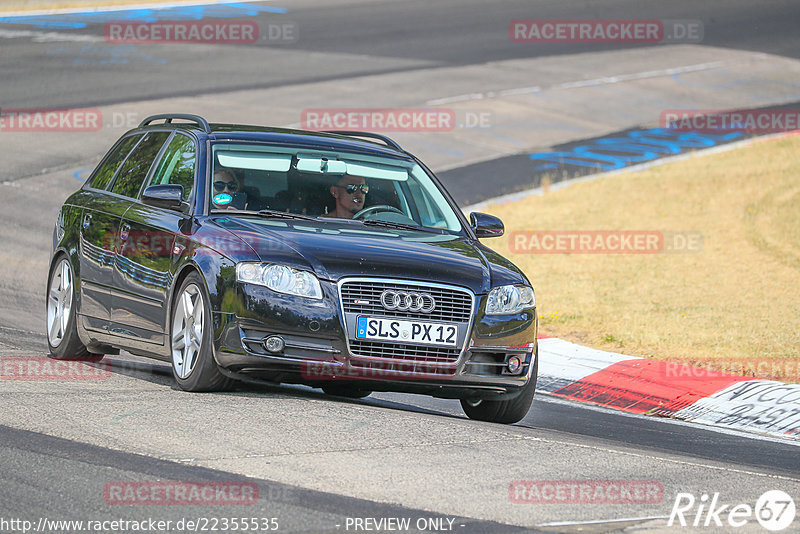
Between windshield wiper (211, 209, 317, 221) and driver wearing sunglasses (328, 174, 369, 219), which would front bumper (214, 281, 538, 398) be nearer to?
windshield wiper (211, 209, 317, 221)

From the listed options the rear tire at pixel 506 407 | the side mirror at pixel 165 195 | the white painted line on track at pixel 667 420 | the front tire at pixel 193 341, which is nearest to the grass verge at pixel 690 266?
the white painted line on track at pixel 667 420

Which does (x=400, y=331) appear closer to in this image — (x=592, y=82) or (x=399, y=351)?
(x=399, y=351)

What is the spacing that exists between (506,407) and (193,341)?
6.88 feet

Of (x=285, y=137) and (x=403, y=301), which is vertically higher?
(x=285, y=137)

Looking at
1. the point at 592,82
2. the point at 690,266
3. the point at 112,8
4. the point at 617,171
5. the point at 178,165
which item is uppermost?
the point at 112,8

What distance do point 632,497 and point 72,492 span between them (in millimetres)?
2539

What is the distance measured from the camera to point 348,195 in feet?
29.3

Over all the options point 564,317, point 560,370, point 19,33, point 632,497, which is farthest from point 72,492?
point 19,33

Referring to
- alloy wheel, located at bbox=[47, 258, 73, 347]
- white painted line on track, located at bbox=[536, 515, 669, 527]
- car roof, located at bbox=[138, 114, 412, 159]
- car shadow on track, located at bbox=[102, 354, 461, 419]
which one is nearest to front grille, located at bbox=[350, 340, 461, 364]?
car shadow on track, located at bbox=[102, 354, 461, 419]

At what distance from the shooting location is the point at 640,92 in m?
29.8

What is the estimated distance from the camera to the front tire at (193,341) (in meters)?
7.88

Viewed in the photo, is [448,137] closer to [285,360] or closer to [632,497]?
[285,360]

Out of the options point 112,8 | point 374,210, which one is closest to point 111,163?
point 374,210

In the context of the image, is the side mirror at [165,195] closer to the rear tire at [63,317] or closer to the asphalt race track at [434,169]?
the asphalt race track at [434,169]
